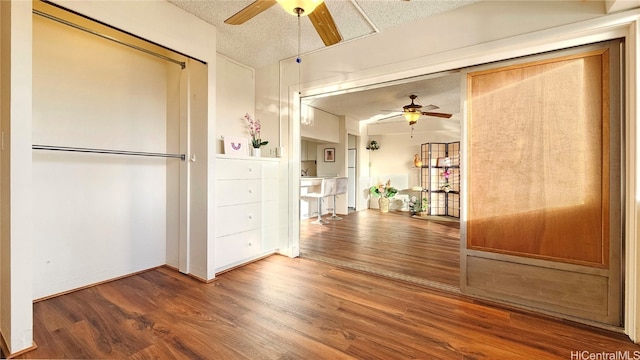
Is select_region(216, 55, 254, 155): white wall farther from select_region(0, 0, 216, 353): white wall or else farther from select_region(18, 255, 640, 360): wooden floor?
select_region(18, 255, 640, 360): wooden floor

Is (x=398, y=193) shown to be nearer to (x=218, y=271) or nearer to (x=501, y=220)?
(x=501, y=220)

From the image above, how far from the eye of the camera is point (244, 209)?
9.23 feet

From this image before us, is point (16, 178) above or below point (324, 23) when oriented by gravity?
below

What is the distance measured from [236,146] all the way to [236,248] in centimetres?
113

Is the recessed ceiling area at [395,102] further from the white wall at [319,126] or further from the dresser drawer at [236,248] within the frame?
the dresser drawer at [236,248]

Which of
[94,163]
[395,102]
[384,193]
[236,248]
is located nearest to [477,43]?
[236,248]

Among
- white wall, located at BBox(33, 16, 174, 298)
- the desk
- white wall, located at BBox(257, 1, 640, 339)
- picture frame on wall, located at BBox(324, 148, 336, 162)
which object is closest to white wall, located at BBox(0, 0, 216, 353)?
white wall, located at BBox(33, 16, 174, 298)

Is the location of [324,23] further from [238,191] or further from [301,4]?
[238,191]

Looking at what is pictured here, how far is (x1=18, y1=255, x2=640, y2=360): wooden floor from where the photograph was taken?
4.75 feet

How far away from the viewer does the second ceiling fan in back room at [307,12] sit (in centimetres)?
142

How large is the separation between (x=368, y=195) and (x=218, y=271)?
5259 millimetres

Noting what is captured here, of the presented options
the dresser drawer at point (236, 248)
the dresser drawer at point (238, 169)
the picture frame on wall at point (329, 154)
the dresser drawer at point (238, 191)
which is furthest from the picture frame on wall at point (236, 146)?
the picture frame on wall at point (329, 154)

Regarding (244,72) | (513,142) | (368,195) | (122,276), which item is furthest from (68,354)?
(368,195)

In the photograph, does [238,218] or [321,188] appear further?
[321,188]
